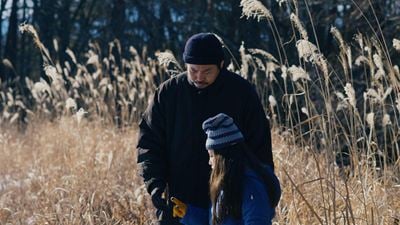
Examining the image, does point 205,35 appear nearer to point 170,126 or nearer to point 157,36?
point 170,126

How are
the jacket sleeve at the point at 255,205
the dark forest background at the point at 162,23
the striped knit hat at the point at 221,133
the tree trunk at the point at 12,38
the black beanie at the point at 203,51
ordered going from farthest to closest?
the tree trunk at the point at 12,38 < the dark forest background at the point at 162,23 < the black beanie at the point at 203,51 < the striped knit hat at the point at 221,133 < the jacket sleeve at the point at 255,205

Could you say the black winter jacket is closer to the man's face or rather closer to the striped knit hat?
the man's face

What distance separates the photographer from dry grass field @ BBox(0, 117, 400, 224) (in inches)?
156

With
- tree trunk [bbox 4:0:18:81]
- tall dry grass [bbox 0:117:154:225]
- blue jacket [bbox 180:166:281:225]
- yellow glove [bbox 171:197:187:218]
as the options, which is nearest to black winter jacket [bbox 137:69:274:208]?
yellow glove [bbox 171:197:187:218]

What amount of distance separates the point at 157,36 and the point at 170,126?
13.2 m

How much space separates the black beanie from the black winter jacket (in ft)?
0.39

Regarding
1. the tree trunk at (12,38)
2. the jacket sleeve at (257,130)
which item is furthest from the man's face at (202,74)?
the tree trunk at (12,38)

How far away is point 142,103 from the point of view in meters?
8.44

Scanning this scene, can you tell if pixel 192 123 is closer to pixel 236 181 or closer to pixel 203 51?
pixel 203 51

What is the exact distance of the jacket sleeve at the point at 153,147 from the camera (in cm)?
343

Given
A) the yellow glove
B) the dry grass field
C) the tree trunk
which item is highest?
the tree trunk

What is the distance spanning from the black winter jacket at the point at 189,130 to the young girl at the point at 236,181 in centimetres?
33

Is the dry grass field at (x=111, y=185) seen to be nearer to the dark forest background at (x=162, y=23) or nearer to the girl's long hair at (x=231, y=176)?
the girl's long hair at (x=231, y=176)

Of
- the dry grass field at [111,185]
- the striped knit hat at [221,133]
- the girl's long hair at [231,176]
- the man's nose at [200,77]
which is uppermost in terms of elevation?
the man's nose at [200,77]
